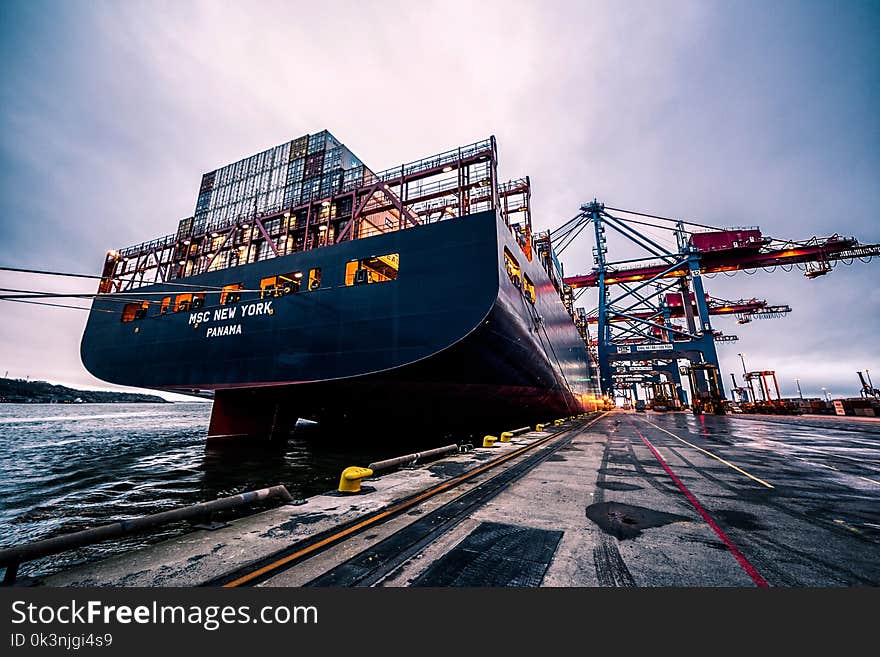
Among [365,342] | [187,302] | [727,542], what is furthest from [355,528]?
[187,302]

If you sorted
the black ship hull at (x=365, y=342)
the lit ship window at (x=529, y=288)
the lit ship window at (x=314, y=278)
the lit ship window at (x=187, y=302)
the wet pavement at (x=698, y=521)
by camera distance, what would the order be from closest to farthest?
→ the wet pavement at (x=698, y=521), the black ship hull at (x=365, y=342), the lit ship window at (x=314, y=278), the lit ship window at (x=187, y=302), the lit ship window at (x=529, y=288)

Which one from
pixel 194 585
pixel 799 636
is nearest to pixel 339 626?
pixel 194 585

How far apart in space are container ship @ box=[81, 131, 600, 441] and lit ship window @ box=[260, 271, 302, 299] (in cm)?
7

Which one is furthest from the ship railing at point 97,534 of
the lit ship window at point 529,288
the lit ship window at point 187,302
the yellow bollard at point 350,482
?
the lit ship window at point 187,302

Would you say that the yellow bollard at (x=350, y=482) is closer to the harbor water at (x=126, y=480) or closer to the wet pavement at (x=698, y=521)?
the wet pavement at (x=698, y=521)

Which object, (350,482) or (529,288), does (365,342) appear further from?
(529,288)

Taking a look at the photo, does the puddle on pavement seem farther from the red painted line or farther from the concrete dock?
the red painted line

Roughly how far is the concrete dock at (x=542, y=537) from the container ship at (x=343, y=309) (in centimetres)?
650

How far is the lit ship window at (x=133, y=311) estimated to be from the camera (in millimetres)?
19702

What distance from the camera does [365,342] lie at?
1281cm

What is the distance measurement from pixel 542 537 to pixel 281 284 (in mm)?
15525

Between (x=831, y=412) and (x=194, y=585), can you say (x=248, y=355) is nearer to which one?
(x=194, y=585)

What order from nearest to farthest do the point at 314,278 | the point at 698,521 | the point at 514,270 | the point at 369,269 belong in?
the point at 698,521 → the point at 314,278 → the point at 369,269 → the point at 514,270

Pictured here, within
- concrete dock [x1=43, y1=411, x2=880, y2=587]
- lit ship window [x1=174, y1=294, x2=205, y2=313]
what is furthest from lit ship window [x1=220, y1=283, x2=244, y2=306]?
concrete dock [x1=43, y1=411, x2=880, y2=587]
